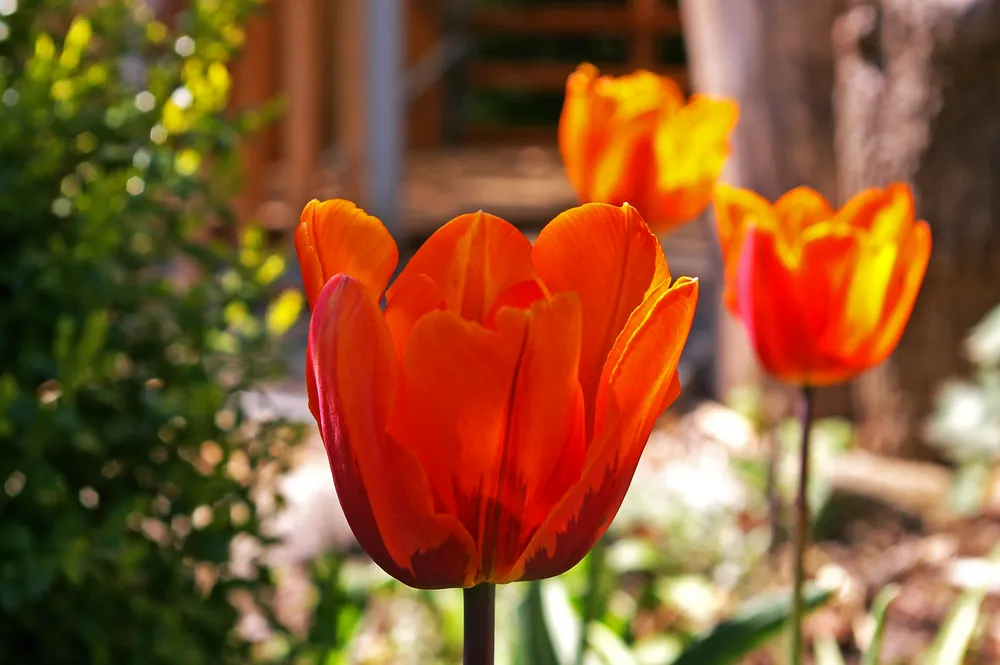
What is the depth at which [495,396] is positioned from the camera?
1.78 feet

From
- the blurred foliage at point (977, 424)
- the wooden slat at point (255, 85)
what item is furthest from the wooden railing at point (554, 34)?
the blurred foliage at point (977, 424)

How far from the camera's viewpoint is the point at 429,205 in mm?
8289

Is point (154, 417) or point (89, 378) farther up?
point (89, 378)

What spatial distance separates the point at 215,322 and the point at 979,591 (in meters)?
1.04

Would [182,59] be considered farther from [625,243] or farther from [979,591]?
[979,591]

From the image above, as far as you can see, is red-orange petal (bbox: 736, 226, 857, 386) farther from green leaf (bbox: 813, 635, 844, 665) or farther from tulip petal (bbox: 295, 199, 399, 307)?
green leaf (bbox: 813, 635, 844, 665)

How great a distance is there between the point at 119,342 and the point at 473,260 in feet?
2.95

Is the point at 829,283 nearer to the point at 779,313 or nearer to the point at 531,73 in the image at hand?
the point at 779,313

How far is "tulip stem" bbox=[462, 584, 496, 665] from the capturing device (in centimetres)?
55

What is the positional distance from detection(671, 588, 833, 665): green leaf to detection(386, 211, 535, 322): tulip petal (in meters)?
0.69

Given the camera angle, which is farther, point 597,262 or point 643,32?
point 643,32

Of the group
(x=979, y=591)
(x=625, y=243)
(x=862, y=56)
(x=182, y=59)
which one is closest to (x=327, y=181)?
(x=862, y=56)

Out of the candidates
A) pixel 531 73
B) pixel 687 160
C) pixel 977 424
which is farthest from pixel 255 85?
pixel 531 73

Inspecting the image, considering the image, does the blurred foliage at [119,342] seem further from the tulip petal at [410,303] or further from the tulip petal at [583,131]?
the tulip petal at [410,303]
